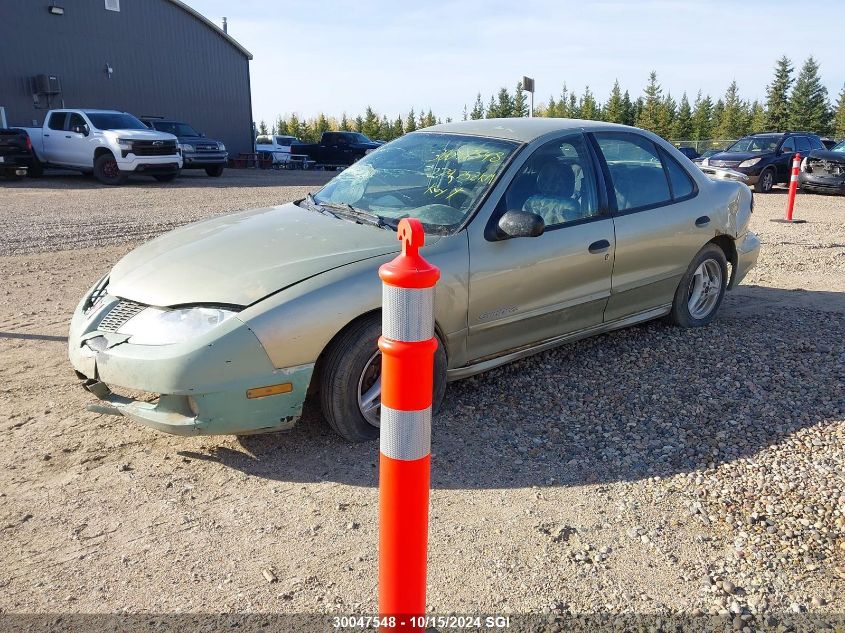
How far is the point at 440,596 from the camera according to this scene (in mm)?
2551

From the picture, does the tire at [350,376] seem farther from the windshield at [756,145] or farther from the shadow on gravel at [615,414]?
the windshield at [756,145]

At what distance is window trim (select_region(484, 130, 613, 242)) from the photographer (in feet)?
12.9

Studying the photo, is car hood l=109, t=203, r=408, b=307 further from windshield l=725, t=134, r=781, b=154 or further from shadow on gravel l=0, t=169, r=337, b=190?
windshield l=725, t=134, r=781, b=154

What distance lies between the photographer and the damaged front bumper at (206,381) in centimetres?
311

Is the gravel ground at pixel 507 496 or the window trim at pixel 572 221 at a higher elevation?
the window trim at pixel 572 221

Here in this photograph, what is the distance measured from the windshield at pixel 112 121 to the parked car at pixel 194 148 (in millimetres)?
2320

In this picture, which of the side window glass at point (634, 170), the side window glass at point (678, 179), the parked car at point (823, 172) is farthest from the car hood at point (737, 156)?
the side window glass at point (634, 170)

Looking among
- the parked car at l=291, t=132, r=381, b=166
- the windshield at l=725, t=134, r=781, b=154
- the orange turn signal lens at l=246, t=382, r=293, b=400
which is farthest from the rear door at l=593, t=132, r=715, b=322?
the parked car at l=291, t=132, r=381, b=166

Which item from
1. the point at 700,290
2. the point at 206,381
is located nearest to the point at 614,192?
the point at 700,290

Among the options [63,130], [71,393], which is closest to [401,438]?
[71,393]

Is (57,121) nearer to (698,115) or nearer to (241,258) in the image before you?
(241,258)

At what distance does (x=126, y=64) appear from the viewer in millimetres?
25766

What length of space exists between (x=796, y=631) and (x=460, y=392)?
2270mm

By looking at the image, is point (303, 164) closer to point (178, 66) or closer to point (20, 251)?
point (178, 66)
